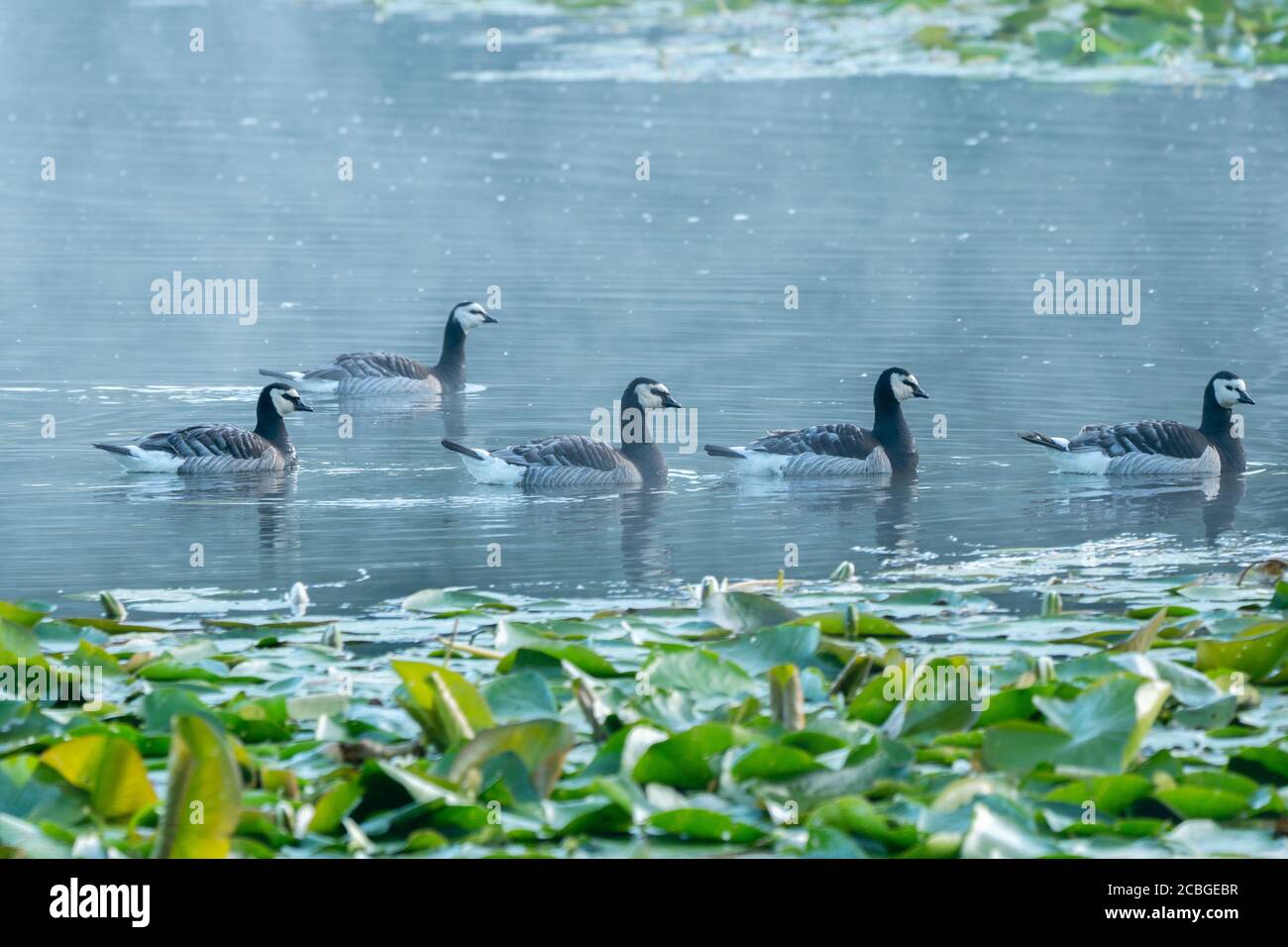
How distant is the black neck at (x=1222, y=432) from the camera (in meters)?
13.2

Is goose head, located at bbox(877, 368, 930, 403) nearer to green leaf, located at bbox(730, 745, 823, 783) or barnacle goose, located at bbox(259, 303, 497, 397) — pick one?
barnacle goose, located at bbox(259, 303, 497, 397)

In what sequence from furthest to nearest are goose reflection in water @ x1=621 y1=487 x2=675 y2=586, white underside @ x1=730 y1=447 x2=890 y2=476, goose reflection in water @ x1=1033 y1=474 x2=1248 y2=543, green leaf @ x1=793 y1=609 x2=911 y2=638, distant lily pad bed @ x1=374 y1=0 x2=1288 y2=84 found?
1. distant lily pad bed @ x1=374 y1=0 x2=1288 y2=84
2. white underside @ x1=730 y1=447 x2=890 y2=476
3. goose reflection in water @ x1=1033 y1=474 x2=1248 y2=543
4. goose reflection in water @ x1=621 y1=487 x2=675 y2=586
5. green leaf @ x1=793 y1=609 x2=911 y2=638

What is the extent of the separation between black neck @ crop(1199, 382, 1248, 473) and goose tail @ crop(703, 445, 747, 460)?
3.01 m

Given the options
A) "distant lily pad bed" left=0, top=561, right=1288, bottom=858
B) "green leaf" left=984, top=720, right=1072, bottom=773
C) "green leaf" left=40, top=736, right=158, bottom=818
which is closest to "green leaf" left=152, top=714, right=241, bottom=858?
"distant lily pad bed" left=0, top=561, right=1288, bottom=858

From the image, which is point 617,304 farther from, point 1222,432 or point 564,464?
point 1222,432

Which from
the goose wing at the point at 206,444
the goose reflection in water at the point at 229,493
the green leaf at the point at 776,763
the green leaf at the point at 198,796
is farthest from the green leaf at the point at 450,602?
the goose wing at the point at 206,444

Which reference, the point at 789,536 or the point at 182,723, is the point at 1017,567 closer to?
the point at 789,536

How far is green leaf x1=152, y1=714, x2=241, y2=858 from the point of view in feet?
16.3

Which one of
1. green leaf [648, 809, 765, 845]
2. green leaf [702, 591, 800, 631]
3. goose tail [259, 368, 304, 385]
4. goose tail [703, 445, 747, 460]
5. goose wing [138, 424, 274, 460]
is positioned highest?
goose tail [259, 368, 304, 385]

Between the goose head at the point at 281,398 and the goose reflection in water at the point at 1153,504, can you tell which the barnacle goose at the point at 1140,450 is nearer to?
the goose reflection in water at the point at 1153,504

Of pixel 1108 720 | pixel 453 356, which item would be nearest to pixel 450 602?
→ pixel 1108 720
